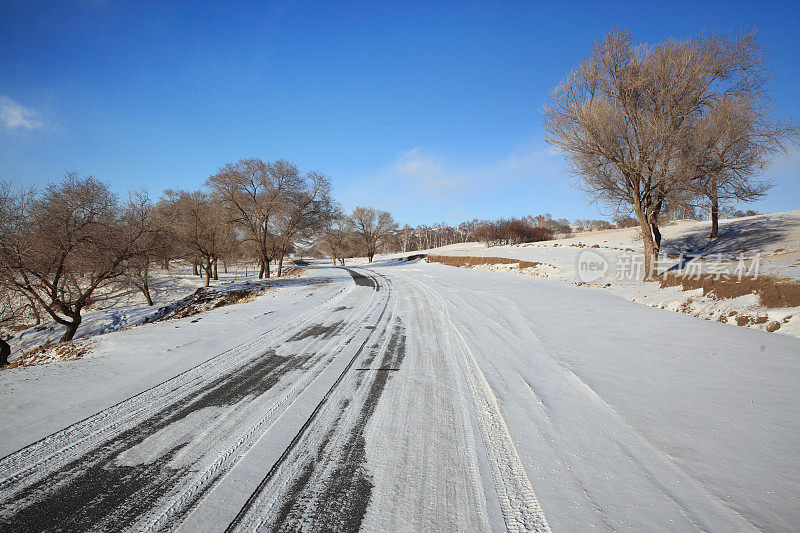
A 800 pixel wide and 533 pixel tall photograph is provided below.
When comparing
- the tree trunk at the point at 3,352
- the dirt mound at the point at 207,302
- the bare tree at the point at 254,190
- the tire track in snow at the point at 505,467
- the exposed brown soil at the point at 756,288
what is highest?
the bare tree at the point at 254,190

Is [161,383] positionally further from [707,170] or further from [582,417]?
[707,170]

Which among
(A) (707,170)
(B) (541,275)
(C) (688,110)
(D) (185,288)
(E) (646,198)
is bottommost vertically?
(D) (185,288)

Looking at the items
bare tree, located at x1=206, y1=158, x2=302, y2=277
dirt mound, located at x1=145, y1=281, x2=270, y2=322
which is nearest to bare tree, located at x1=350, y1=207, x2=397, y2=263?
bare tree, located at x1=206, y1=158, x2=302, y2=277

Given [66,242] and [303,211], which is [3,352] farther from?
[303,211]

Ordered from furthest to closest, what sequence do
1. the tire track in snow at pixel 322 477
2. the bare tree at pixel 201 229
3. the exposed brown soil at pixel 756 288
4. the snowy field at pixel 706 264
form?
the bare tree at pixel 201 229 → the snowy field at pixel 706 264 → the exposed brown soil at pixel 756 288 → the tire track in snow at pixel 322 477

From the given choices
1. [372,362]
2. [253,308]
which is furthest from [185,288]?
[372,362]

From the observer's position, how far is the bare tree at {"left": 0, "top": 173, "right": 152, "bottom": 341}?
9734 mm

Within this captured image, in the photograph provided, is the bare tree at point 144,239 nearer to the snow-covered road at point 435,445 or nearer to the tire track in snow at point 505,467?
the snow-covered road at point 435,445

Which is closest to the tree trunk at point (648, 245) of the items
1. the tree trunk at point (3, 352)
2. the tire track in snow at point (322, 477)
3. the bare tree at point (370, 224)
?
the tire track in snow at point (322, 477)

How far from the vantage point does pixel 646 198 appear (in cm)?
1346

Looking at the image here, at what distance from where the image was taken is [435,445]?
9.36ft

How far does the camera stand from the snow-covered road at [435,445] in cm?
209

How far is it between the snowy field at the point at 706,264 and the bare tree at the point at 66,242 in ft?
62.6

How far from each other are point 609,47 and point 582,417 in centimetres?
1568
